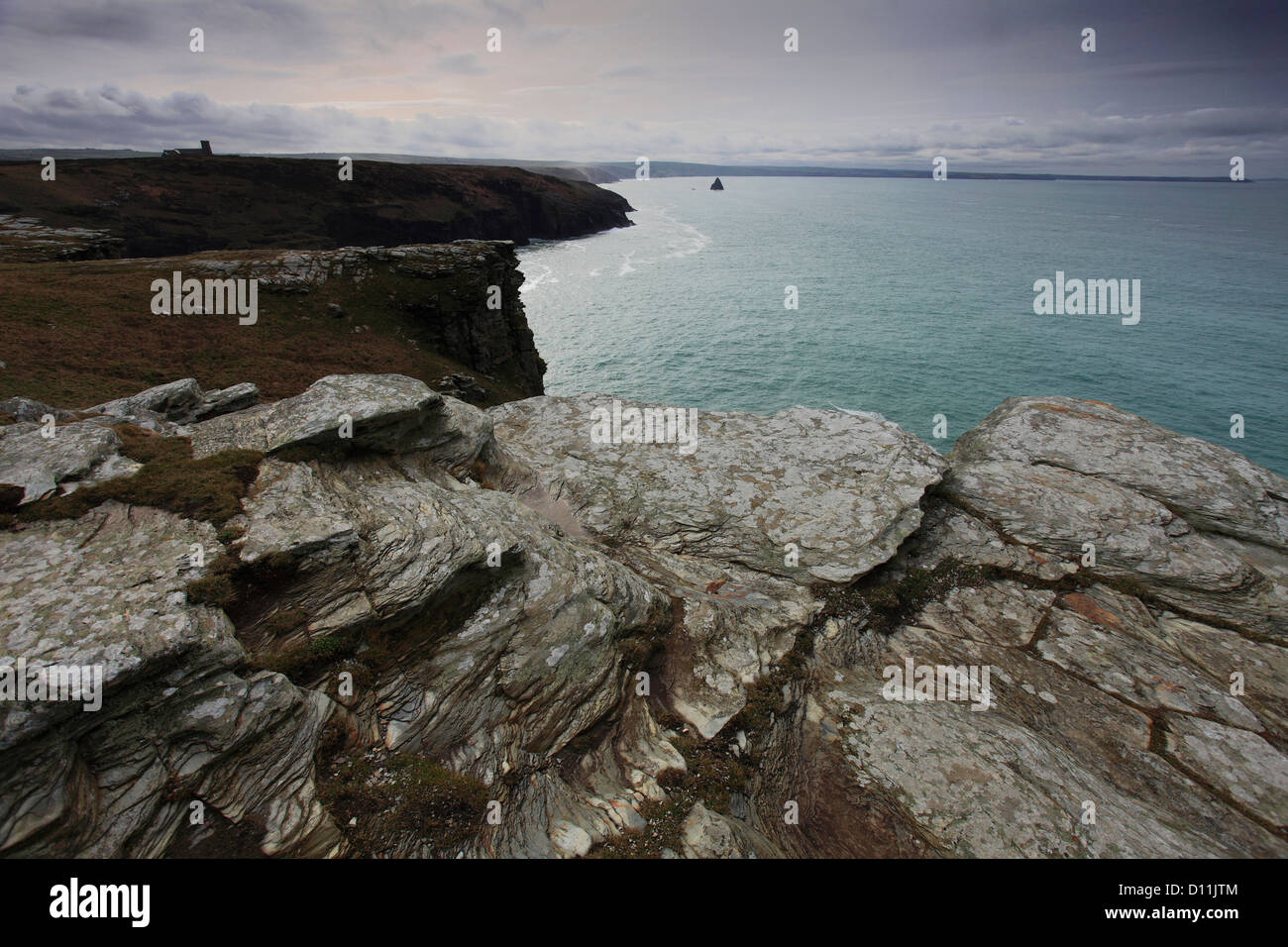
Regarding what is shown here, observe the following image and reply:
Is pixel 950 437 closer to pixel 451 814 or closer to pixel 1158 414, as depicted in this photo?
pixel 1158 414

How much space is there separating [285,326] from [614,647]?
47.7 m

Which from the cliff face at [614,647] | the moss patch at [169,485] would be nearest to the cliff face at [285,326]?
the cliff face at [614,647]

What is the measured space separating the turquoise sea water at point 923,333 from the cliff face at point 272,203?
38.2 m

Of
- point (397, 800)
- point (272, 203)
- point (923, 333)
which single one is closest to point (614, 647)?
point (397, 800)

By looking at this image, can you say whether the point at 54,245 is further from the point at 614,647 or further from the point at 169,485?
the point at 614,647

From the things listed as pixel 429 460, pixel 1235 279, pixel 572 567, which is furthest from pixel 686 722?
pixel 1235 279

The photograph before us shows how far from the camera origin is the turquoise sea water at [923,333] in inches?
2283

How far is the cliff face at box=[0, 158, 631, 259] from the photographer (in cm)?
10681

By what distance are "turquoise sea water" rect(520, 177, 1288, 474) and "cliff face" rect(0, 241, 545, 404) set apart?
12.7 metres

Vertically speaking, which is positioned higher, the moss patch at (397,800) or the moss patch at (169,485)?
the moss patch at (169,485)

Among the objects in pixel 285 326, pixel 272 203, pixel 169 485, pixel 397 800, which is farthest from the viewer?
pixel 272 203

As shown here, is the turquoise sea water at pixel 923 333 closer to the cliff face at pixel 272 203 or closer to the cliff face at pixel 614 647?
the cliff face at pixel 614 647

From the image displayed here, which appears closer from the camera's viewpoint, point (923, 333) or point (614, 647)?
point (614, 647)

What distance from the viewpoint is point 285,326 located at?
45.5 meters
